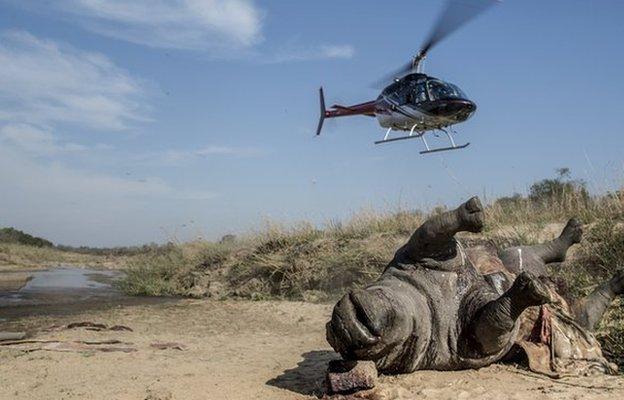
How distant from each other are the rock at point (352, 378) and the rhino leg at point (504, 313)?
737mm

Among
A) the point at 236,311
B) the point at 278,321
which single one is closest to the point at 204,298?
the point at 236,311

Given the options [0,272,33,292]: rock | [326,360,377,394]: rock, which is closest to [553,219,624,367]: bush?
[326,360,377,394]: rock

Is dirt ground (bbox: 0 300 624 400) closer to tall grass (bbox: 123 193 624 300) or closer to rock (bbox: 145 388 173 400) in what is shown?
rock (bbox: 145 388 173 400)

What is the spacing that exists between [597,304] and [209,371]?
124 inches

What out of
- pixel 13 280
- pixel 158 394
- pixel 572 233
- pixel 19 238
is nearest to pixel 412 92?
pixel 572 233

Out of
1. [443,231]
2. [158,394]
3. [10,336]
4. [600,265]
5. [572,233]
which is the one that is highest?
[572,233]

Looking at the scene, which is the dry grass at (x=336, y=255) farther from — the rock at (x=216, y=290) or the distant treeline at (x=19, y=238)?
the distant treeline at (x=19, y=238)

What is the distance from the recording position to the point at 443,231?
12.2ft

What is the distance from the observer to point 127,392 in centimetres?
391

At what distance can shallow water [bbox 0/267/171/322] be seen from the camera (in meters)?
8.84

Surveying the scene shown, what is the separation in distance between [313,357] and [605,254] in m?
4.30

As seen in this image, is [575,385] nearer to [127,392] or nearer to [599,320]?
[599,320]

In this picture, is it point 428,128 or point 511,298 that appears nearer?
point 511,298

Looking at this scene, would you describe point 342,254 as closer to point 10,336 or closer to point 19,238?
point 10,336
